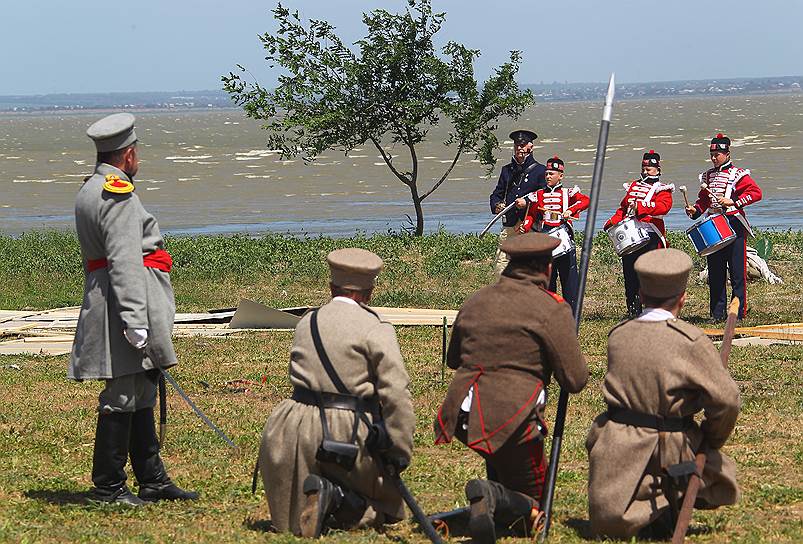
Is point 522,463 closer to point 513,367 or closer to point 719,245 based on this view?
point 513,367

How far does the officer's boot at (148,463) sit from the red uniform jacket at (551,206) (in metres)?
7.29

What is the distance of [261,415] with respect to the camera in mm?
10242

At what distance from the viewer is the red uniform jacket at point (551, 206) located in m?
14.3

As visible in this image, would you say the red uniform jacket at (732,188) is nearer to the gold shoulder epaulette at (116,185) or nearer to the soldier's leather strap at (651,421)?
the soldier's leather strap at (651,421)

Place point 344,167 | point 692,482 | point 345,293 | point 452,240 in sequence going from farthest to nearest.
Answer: point 344,167 < point 452,240 < point 345,293 < point 692,482

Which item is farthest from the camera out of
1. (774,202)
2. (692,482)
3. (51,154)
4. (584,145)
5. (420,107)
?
(51,154)

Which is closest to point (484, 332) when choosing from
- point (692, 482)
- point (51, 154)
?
point (692, 482)

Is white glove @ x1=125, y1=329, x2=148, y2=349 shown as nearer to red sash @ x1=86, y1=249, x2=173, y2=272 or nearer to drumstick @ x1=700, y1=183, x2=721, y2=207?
red sash @ x1=86, y1=249, x2=173, y2=272

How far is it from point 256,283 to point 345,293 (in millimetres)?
12037

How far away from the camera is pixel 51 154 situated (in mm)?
72000

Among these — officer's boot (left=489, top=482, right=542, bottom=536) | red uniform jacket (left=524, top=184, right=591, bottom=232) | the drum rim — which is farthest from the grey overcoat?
the drum rim

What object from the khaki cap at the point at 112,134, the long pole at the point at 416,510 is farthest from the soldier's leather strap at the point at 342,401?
the khaki cap at the point at 112,134

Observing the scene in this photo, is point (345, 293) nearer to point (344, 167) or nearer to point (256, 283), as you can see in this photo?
point (256, 283)

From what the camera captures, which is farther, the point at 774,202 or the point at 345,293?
the point at 774,202
